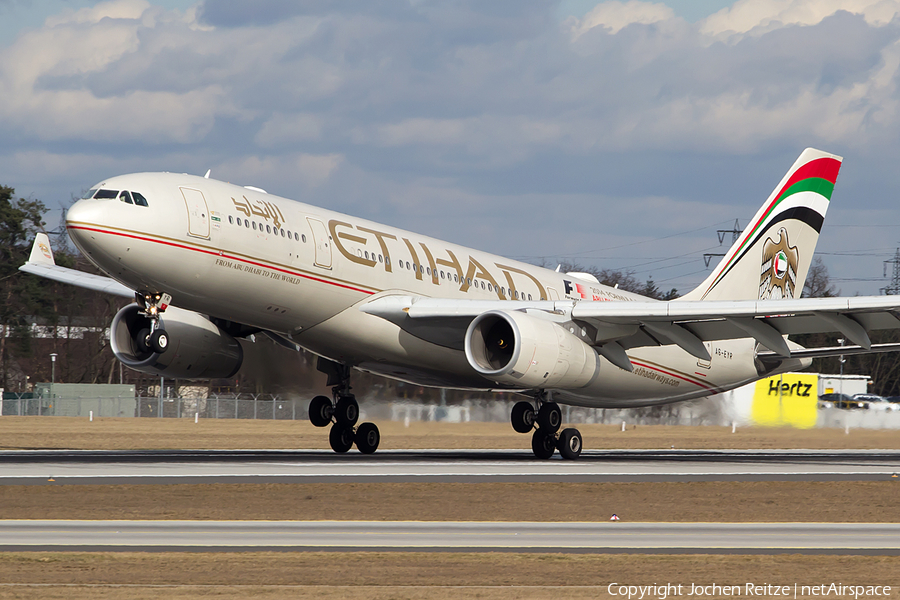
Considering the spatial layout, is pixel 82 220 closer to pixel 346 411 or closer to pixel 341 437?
pixel 346 411

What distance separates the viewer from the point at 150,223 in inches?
883

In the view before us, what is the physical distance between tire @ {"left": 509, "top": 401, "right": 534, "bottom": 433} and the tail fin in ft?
28.2

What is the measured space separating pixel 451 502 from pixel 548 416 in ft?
35.1

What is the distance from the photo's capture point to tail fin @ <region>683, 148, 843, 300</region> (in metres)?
35.9

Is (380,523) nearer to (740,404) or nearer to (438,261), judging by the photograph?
(438,261)

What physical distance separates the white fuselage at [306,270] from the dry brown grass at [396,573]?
11.4 m

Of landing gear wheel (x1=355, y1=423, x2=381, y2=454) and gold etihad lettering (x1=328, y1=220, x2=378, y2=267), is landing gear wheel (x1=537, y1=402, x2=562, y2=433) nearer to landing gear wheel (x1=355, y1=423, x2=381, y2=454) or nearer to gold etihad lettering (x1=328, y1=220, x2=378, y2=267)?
landing gear wheel (x1=355, y1=423, x2=381, y2=454)

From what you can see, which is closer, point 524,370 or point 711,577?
point 711,577

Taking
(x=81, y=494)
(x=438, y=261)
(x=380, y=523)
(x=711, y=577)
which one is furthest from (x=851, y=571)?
(x=438, y=261)

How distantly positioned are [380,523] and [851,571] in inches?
260

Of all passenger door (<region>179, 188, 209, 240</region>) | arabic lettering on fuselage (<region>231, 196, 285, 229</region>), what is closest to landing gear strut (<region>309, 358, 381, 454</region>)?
arabic lettering on fuselage (<region>231, 196, 285, 229</region>)

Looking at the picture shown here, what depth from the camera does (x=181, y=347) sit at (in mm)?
27781

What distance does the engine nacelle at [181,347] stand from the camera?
27.2m

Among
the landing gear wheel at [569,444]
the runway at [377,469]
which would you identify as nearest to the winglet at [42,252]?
the runway at [377,469]
